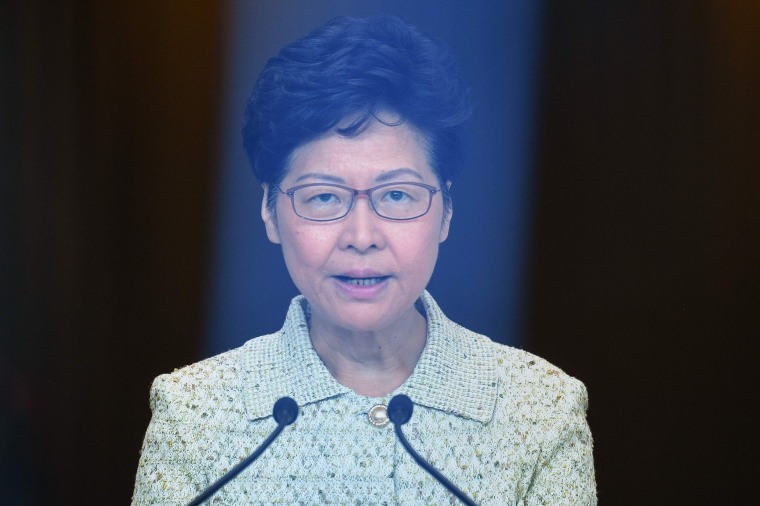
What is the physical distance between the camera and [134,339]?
1410mm

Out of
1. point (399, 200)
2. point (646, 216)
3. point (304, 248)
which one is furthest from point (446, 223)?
point (646, 216)

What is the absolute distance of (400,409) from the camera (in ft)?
4.21

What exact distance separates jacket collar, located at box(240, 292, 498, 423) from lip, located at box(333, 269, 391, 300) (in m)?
0.12

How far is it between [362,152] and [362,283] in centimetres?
18

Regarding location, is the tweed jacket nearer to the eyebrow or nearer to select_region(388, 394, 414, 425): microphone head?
select_region(388, 394, 414, 425): microphone head

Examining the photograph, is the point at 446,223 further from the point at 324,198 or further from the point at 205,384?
the point at 205,384

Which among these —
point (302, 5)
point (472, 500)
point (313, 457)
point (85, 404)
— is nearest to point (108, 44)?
point (302, 5)

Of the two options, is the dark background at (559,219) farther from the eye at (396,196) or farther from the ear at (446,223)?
the eye at (396,196)

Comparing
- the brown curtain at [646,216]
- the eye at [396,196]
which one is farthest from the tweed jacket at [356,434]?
the eye at [396,196]

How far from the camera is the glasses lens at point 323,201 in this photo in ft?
4.12

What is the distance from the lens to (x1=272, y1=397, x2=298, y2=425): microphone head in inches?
50.3

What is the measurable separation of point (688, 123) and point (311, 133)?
0.59 m

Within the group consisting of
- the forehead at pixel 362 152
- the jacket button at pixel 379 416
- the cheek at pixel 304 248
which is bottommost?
the jacket button at pixel 379 416

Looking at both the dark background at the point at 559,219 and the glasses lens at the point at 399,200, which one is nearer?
the glasses lens at the point at 399,200
